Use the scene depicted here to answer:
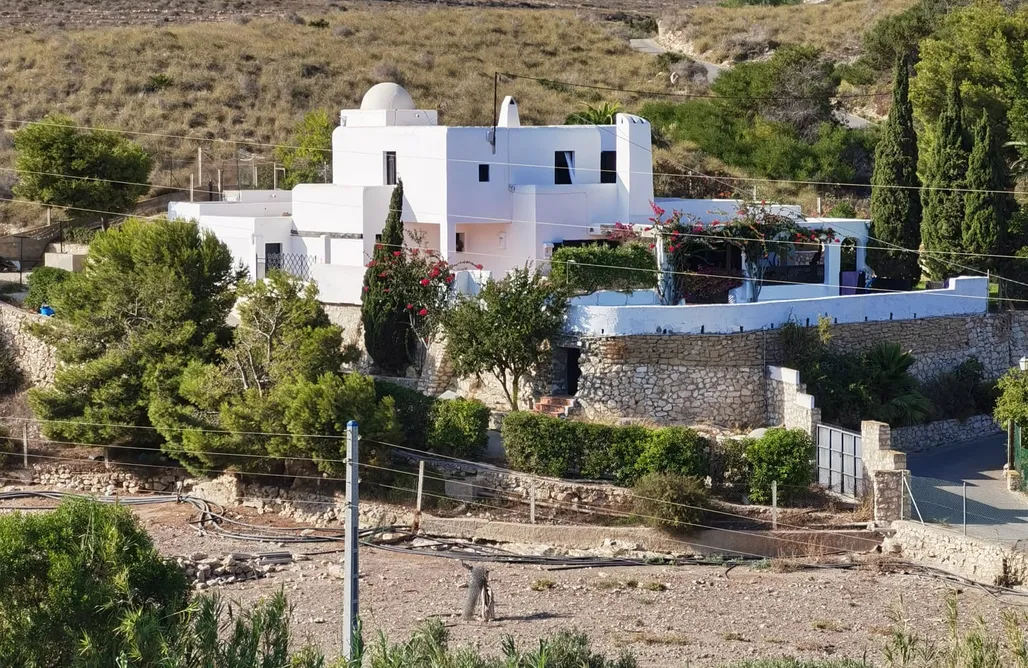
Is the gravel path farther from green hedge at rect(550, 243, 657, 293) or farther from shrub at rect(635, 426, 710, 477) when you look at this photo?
green hedge at rect(550, 243, 657, 293)

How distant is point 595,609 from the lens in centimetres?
2592

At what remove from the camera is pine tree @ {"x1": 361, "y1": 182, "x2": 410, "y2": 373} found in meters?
34.1

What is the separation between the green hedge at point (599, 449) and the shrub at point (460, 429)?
2.23 ft

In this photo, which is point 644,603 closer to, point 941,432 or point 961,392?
point 941,432

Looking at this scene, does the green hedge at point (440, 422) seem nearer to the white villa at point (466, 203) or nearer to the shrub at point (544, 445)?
the shrub at point (544, 445)

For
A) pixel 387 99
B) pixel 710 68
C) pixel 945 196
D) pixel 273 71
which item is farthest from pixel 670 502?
pixel 710 68

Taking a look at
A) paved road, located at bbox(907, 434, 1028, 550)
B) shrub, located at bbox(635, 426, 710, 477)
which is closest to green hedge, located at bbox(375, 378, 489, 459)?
shrub, located at bbox(635, 426, 710, 477)

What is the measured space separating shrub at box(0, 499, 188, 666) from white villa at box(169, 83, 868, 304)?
1646 centimetres

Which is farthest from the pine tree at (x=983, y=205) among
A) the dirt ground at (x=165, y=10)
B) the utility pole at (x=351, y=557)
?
the dirt ground at (x=165, y=10)

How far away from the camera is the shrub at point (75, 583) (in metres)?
18.2

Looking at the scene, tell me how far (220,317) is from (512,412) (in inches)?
311

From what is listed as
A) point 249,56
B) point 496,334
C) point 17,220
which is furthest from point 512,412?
point 249,56

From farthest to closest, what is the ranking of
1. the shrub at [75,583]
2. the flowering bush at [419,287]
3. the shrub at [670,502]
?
the flowering bush at [419,287] → the shrub at [670,502] → the shrub at [75,583]

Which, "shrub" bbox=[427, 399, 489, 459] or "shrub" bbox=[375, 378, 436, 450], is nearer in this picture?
"shrub" bbox=[427, 399, 489, 459]
